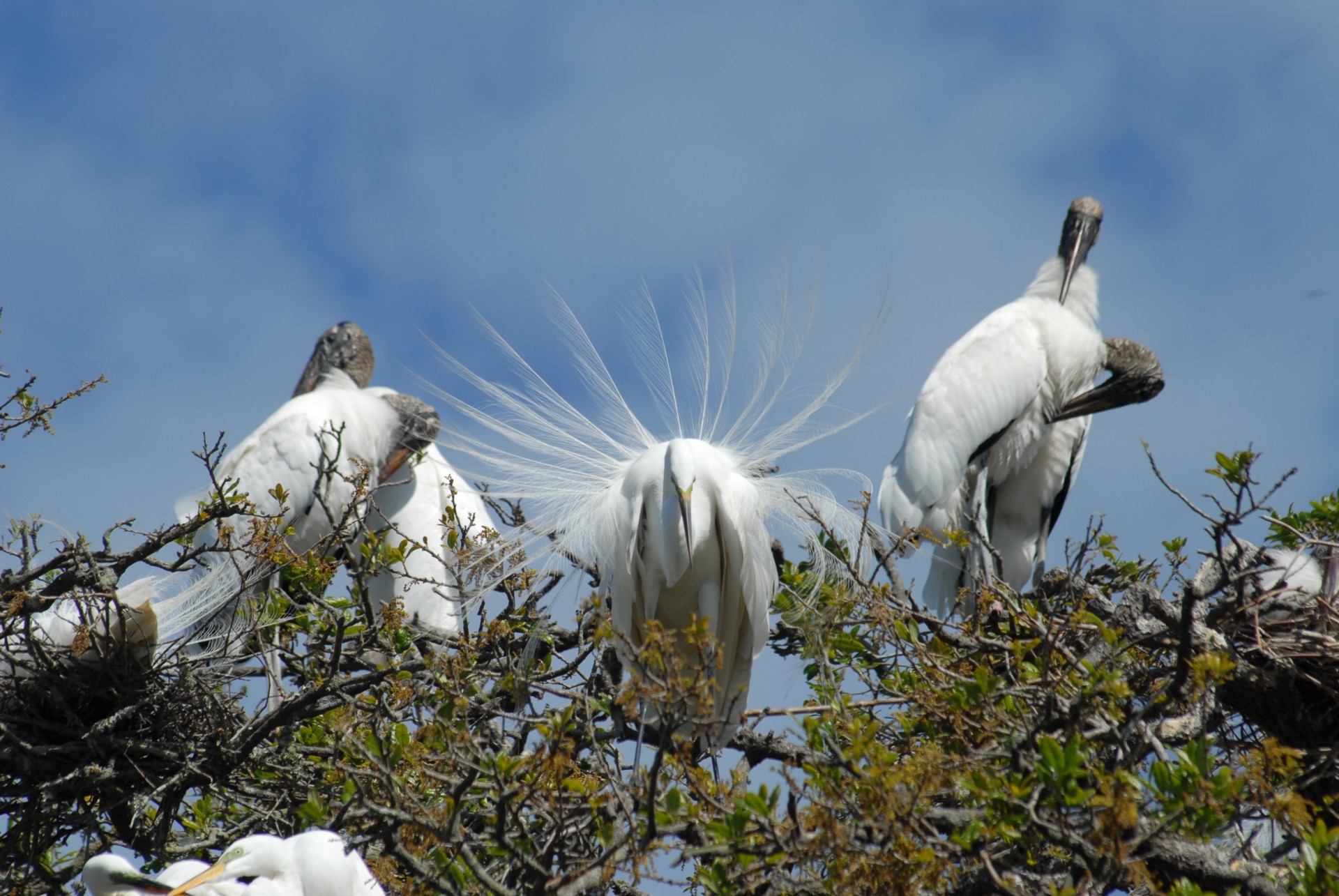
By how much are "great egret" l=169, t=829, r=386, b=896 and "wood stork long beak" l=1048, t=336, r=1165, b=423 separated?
4.76 metres

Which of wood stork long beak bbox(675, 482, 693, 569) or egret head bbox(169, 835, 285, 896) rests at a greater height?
wood stork long beak bbox(675, 482, 693, 569)

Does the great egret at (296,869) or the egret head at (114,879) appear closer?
the great egret at (296,869)

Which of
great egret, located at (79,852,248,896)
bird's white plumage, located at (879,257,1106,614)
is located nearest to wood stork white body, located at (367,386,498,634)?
bird's white plumage, located at (879,257,1106,614)

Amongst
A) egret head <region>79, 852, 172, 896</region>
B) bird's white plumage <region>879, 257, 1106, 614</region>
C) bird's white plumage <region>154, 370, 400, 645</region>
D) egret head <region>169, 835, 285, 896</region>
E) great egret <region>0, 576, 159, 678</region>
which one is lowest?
egret head <region>79, 852, 172, 896</region>

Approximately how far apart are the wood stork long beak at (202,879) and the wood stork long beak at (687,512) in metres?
1.55

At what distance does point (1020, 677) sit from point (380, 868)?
5.59ft

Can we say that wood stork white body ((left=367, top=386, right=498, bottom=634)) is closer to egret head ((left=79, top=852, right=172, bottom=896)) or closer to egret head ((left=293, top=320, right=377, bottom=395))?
egret head ((left=293, top=320, right=377, bottom=395))

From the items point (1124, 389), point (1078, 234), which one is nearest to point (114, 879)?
point (1124, 389)

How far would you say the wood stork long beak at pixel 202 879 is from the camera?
10.5 ft

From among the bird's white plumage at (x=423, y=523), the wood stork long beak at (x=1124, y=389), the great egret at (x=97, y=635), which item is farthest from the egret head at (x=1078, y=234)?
the great egret at (x=97, y=635)

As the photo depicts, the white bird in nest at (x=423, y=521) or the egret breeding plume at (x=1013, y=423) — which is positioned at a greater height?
the egret breeding plume at (x=1013, y=423)

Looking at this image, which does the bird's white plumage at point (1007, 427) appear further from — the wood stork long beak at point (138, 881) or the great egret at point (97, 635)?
the wood stork long beak at point (138, 881)

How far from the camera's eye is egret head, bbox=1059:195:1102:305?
23.9 ft

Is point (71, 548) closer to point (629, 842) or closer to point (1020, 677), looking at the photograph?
point (629, 842)
